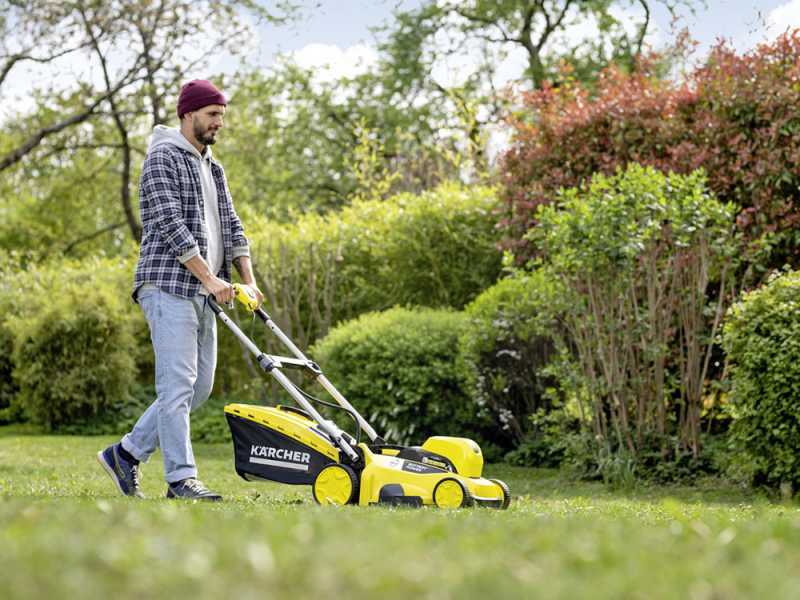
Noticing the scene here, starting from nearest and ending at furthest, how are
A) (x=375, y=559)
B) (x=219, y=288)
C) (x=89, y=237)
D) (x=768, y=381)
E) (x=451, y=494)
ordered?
1. (x=375, y=559)
2. (x=451, y=494)
3. (x=219, y=288)
4. (x=768, y=381)
5. (x=89, y=237)

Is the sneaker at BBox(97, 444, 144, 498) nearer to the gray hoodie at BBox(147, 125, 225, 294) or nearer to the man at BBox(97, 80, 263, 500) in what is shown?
the man at BBox(97, 80, 263, 500)

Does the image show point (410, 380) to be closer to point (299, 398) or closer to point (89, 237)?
point (299, 398)

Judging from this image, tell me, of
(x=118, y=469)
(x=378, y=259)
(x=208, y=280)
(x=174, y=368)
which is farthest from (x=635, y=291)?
(x=378, y=259)

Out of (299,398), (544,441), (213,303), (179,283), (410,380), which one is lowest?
(544,441)

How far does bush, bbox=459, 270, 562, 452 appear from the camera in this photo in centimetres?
905

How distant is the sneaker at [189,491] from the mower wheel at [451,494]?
108 cm

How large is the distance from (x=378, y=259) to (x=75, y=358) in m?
3.71

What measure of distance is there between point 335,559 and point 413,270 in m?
9.82

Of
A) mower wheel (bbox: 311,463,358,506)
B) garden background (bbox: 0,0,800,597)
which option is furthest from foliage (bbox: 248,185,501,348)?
mower wheel (bbox: 311,463,358,506)

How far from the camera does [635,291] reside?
27.8 feet

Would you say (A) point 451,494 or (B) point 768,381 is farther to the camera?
(B) point 768,381

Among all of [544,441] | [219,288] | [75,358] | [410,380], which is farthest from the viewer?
[75,358]

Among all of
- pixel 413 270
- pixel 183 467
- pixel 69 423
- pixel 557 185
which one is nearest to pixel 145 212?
pixel 183 467

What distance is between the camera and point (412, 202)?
1241 cm
